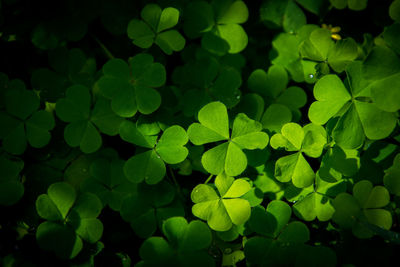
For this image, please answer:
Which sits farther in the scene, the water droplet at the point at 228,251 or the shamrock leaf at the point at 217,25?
the shamrock leaf at the point at 217,25

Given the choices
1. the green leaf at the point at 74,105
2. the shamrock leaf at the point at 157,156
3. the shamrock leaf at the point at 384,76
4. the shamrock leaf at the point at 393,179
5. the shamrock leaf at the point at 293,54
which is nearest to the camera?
the shamrock leaf at the point at 384,76

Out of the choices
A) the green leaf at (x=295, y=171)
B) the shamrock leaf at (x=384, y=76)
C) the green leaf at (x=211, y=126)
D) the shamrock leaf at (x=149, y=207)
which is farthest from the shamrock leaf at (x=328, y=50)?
the shamrock leaf at (x=149, y=207)

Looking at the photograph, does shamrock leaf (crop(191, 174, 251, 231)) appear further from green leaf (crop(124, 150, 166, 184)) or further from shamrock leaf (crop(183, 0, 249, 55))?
shamrock leaf (crop(183, 0, 249, 55))

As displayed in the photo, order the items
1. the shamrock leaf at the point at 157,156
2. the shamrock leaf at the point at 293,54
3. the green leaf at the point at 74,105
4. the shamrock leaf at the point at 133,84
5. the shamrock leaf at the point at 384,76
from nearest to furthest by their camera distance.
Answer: the shamrock leaf at the point at 384,76 < the shamrock leaf at the point at 157,156 < the shamrock leaf at the point at 133,84 < the green leaf at the point at 74,105 < the shamrock leaf at the point at 293,54

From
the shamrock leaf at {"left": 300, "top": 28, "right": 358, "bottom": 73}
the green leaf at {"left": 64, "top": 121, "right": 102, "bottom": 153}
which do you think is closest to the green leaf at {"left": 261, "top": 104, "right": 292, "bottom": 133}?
the shamrock leaf at {"left": 300, "top": 28, "right": 358, "bottom": 73}

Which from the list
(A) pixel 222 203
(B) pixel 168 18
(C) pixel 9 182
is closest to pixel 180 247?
(A) pixel 222 203

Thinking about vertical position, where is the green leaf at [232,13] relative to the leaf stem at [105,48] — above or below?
above

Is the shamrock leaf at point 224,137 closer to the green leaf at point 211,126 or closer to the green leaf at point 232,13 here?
the green leaf at point 211,126
